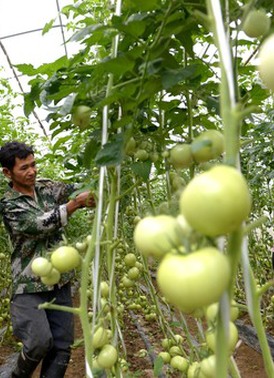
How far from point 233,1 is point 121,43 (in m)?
0.25

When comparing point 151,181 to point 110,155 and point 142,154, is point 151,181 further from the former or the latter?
point 110,155

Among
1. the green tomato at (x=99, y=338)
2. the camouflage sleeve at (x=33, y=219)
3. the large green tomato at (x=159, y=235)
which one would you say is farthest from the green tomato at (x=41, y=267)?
the camouflage sleeve at (x=33, y=219)

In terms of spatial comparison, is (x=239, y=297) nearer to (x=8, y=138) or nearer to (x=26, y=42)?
(x=8, y=138)

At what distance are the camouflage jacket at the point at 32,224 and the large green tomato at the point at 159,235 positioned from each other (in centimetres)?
168

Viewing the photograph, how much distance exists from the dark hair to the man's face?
0.06ft

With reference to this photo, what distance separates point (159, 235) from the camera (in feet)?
1.42

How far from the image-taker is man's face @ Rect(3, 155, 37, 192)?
2322mm

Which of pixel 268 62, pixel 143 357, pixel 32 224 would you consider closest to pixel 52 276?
pixel 268 62

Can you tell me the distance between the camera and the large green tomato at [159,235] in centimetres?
43

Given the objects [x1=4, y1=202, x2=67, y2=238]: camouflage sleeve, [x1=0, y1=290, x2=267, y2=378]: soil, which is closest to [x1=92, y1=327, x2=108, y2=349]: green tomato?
[x1=4, y1=202, x2=67, y2=238]: camouflage sleeve

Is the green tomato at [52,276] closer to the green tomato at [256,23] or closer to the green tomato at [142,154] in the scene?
the green tomato at [142,154]

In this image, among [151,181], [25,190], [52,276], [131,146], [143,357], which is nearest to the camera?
[52,276]

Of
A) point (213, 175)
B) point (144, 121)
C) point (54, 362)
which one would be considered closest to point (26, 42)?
point (54, 362)

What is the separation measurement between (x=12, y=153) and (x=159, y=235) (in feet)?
6.53
